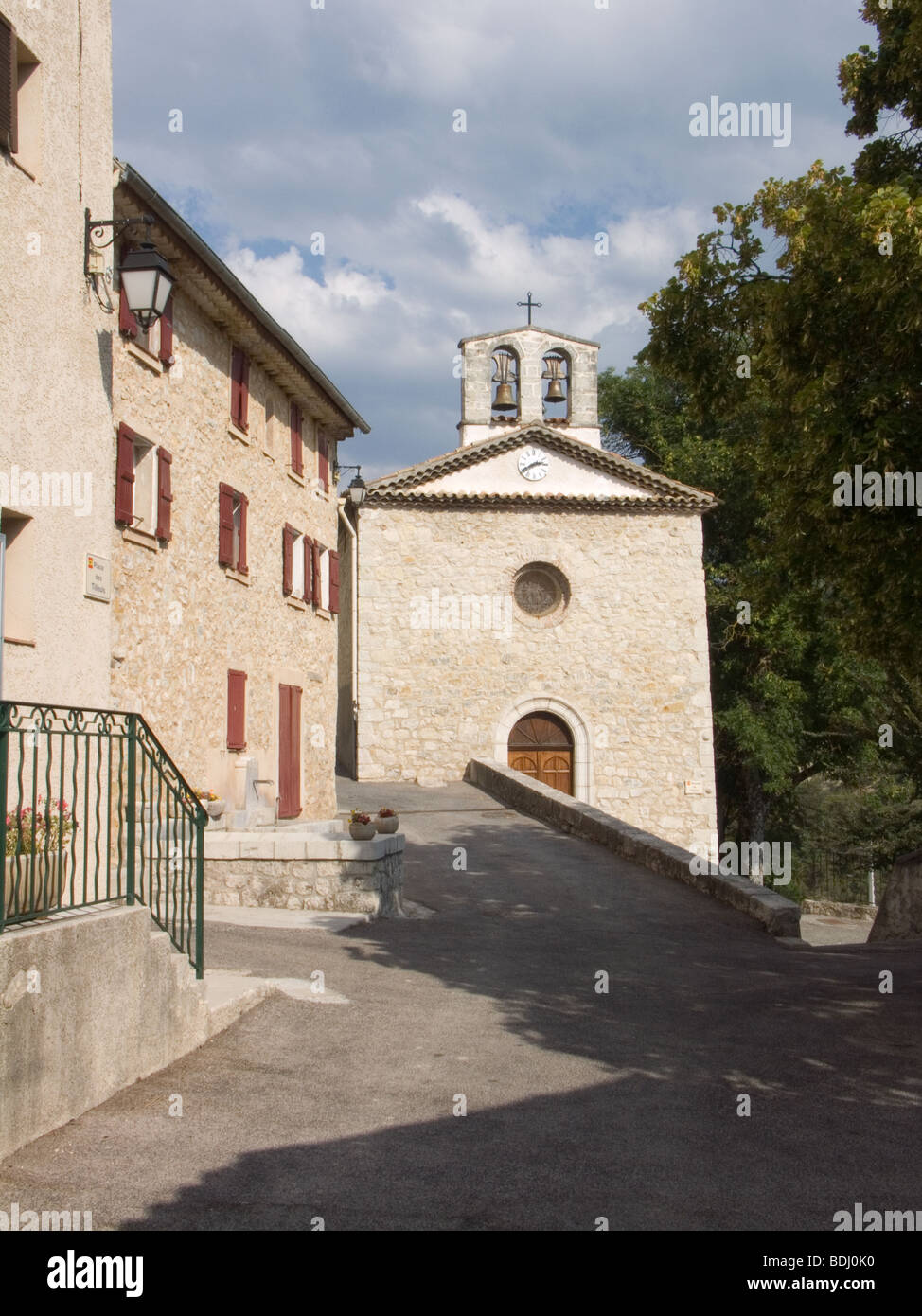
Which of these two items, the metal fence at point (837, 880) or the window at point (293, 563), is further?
the metal fence at point (837, 880)

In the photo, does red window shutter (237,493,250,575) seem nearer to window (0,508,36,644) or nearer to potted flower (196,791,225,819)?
potted flower (196,791,225,819)

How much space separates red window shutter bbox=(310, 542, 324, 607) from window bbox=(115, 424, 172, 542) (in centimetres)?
585

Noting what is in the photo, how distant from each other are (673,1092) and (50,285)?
23.4 ft

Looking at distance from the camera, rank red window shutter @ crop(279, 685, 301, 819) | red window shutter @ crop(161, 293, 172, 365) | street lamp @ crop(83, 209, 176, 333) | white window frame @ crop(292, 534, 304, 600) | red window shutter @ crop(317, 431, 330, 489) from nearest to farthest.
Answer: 1. street lamp @ crop(83, 209, 176, 333)
2. red window shutter @ crop(161, 293, 172, 365)
3. red window shutter @ crop(279, 685, 301, 819)
4. white window frame @ crop(292, 534, 304, 600)
5. red window shutter @ crop(317, 431, 330, 489)

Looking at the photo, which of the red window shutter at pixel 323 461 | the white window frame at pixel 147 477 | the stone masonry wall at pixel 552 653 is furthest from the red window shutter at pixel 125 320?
the stone masonry wall at pixel 552 653

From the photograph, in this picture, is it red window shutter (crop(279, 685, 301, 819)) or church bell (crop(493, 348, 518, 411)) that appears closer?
red window shutter (crop(279, 685, 301, 819))

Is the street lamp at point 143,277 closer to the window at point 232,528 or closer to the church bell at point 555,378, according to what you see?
the window at point 232,528

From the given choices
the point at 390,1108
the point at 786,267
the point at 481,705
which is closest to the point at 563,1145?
the point at 390,1108

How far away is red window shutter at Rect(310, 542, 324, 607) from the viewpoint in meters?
18.9

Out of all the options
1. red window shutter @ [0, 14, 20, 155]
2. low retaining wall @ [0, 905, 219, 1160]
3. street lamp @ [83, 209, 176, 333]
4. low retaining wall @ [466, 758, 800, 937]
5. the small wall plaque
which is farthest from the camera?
low retaining wall @ [466, 758, 800, 937]

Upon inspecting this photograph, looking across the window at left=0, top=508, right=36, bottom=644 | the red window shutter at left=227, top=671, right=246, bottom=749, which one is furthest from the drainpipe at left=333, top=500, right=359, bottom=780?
the window at left=0, top=508, right=36, bottom=644

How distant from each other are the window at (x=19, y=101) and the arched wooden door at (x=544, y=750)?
19180 millimetres

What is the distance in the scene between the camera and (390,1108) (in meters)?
5.43

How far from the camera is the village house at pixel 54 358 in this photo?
27.2 feet
